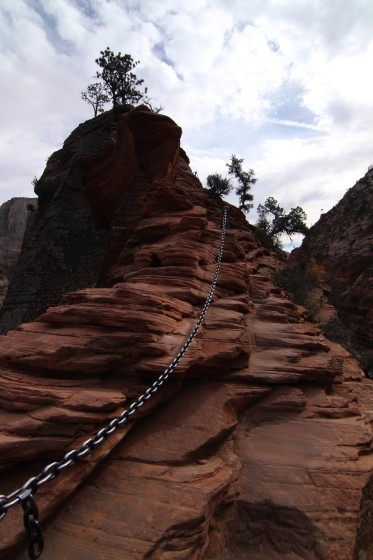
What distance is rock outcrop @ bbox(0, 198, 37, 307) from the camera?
134 feet

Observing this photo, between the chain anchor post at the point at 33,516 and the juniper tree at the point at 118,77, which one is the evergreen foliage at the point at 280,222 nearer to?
the juniper tree at the point at 118,77

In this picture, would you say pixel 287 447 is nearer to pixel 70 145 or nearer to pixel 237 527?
pixel 237 527

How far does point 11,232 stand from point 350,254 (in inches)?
1777

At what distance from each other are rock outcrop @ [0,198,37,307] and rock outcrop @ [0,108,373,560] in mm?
36291

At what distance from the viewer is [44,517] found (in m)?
2.98

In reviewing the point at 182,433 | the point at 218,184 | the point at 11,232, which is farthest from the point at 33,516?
the point at 11,232

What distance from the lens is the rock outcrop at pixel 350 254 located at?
2342 cm

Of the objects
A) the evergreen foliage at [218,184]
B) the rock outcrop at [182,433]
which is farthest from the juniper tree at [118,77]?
the rock outcrop at [182,433]

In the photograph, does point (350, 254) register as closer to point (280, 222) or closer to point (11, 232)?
point (280, 222)

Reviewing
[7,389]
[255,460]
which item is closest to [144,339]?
[7,389]

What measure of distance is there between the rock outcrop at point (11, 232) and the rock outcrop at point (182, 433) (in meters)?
36.3

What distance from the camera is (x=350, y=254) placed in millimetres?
27969

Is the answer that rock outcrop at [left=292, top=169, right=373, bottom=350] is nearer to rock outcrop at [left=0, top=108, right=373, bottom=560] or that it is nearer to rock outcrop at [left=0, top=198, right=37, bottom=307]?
rock outcrop at [left=0, top=108, right=373, bottom=560]

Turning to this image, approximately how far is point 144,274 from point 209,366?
2651 mm
